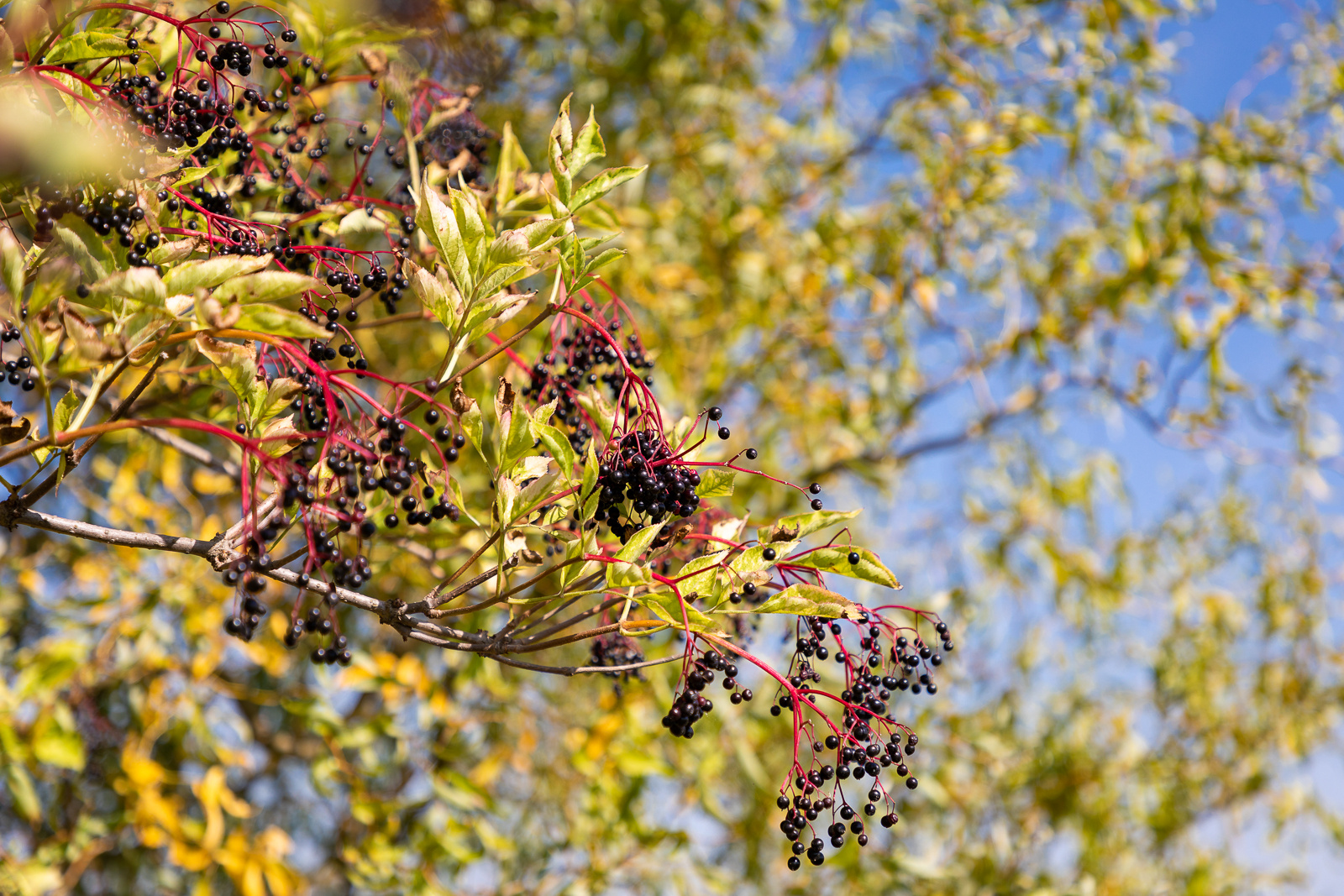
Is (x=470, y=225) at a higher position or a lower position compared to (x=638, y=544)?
higher

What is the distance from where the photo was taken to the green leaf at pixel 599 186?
1.23 m

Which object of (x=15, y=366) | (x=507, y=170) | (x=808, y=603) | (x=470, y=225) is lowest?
(x=808, y=603)

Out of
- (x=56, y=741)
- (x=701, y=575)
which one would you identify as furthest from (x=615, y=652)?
(x=56, y=741)

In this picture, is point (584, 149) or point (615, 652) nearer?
point (584, 149)

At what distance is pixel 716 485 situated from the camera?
126 centimetres

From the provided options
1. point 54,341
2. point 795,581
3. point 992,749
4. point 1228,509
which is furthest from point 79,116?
Result: point 1228,509

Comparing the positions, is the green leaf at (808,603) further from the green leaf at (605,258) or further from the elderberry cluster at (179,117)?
the elderberry cluster at (179,117)

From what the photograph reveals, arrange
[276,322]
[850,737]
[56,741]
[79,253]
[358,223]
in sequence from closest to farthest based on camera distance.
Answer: [276,322] < [79,253] < [850,737] < [358,223] < [56,741]

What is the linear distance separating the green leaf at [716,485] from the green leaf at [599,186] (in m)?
0.39

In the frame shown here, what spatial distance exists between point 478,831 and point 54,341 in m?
1.99

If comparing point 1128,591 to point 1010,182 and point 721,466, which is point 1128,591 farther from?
point 721,466

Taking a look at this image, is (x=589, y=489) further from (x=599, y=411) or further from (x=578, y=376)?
(x=578, y=376)

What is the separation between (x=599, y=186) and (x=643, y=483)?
0.39 metres

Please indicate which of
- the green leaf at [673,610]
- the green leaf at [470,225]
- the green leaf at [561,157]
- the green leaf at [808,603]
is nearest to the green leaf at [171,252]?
the green leaf at [470,225]
